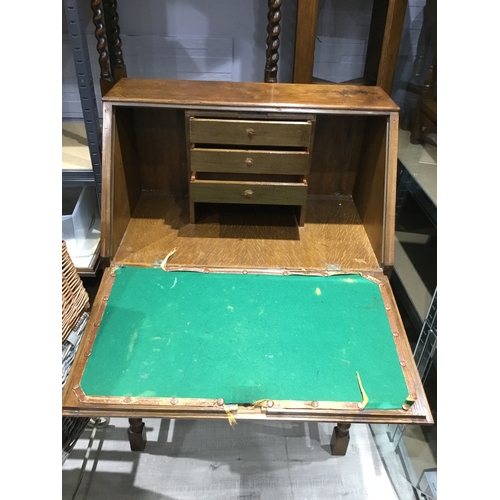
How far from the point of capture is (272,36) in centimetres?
155

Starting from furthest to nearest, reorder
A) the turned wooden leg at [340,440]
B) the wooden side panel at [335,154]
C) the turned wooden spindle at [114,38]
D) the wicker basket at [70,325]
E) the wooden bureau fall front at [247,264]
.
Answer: the turned wooden spindle at [114,38], the wooden side panel at [335,154], the turned wooden leg at [340,440], the wicker basket at [70,325], the wooden bureau fall front at [247,264]

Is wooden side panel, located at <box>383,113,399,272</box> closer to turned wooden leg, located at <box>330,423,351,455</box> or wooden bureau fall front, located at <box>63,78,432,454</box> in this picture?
wooden bureau fall front, located at <box>63,78,432,454</box>

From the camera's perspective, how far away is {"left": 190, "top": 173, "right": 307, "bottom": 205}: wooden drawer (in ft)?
4.26

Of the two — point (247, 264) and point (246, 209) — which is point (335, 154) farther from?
point (247, 264)

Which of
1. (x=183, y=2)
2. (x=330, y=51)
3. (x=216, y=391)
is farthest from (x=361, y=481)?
(x=183, y=2)

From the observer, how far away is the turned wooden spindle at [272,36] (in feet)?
4.98

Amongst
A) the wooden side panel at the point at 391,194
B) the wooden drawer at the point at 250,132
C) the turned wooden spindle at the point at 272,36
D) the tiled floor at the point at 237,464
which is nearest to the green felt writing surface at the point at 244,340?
the wooden side panel at the point at 391,194

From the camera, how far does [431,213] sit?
1579 mm

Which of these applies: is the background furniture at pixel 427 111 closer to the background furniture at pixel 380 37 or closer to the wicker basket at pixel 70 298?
the background furniture at pixel 380 37

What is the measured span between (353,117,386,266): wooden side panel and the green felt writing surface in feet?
0.59

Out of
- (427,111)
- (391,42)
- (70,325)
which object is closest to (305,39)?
(391,42)

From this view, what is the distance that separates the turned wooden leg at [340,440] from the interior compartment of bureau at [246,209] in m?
0.53

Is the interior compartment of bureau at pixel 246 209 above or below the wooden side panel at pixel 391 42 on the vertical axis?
below

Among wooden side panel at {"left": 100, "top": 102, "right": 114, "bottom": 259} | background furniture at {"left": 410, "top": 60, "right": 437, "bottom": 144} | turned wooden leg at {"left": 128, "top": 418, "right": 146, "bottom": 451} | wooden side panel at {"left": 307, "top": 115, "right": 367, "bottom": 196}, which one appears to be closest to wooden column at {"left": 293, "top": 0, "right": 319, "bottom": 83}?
wooden side panel at {"left": 307, "top": 115, "right": 367, "bottom": 196}
